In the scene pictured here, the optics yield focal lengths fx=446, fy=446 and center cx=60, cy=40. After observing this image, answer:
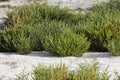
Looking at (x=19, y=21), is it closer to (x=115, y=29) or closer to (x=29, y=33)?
(x=29, y=33)

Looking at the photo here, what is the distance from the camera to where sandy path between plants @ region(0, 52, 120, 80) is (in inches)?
290

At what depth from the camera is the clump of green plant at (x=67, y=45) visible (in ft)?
27.0

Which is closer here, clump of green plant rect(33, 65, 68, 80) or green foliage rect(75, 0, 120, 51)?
clump of green plant rect(33, 65, 68, 80)

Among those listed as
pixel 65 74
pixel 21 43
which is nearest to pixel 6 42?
pixel 21 43

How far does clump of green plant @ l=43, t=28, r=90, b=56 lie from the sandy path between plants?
0.43ft

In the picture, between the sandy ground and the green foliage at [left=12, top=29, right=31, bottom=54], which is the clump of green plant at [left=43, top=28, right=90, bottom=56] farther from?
the green foliage at [left=12, top=29, right=31, bottom=54]

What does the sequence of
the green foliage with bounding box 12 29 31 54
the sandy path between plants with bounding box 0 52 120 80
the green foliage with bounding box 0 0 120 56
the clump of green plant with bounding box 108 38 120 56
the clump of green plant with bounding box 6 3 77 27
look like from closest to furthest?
the sandy path between plants with bounding box 0 52 120 80 → the clump of green plant with bounding box 108 38 120 56 → the green foliage with bounding box 0 0 120 56 → the green foliage with bounding box 12 29 31 54 → the clump of green plant with bounding box 6 3 77 27

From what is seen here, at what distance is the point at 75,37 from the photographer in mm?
8438

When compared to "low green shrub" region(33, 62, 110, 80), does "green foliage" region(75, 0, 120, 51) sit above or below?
below

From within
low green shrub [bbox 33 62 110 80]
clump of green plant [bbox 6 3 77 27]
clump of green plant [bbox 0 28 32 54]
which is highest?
low green shrub [bbox 33 62 110 80]

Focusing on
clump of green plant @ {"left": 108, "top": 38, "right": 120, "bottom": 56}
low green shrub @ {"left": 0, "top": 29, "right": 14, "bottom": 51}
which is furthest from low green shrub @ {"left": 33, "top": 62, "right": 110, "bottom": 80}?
low green shrub @ {"left": 0, "top": 29, "right": 14, "bottom": 51}

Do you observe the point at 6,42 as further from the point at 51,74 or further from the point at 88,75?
the point at 88,75

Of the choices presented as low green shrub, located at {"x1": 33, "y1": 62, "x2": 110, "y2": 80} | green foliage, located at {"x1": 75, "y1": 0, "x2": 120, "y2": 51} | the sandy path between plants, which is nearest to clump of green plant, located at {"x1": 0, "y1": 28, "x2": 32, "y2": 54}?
the sandy path between plants

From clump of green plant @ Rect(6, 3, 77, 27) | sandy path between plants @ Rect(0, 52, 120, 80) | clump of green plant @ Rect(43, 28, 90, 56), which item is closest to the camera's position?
sandy path between plants @ Rect(0, 52, 120, 80)
